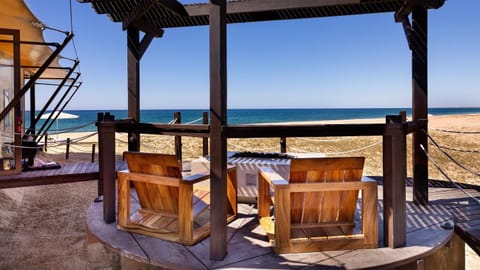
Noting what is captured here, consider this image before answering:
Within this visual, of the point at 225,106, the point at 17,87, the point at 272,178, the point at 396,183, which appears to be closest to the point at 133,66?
the point at 17,87

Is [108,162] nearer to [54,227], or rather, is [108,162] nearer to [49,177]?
[49,177]

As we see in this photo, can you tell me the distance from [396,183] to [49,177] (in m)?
4.84

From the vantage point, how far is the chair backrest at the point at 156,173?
2.62 m

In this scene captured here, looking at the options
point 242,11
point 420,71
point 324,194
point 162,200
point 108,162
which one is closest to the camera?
point 324,194

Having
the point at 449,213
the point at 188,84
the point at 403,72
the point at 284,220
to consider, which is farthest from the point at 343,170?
the point at 403,72

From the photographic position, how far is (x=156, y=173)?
8.98ft

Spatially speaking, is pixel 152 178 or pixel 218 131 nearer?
pixel 218 131

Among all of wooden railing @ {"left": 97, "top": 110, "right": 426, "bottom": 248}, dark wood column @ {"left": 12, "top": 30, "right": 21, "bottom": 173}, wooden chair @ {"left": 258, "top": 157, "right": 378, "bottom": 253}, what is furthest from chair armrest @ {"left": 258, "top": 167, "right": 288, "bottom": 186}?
dark wood column @ {"left": 12, "top": 30, "right": 21, "bottom": 173}

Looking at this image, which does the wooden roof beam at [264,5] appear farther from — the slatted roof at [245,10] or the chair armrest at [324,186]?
the chair armrest at [324,186]

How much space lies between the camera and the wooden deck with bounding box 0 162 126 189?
4670 mm

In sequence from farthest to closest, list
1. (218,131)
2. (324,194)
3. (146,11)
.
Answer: (146,11) < (324,194) < (218,131)

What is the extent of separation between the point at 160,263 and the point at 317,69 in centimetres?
4994

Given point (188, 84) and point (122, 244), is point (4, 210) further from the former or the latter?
point (188, 84)

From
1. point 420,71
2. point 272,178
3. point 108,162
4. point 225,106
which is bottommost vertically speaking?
point 272,178
